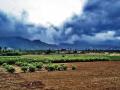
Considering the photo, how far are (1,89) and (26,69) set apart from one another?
2564 cm

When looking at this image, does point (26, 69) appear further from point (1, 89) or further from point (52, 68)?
point (1, 89)

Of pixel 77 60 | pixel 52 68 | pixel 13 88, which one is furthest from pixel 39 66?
pixel 77 60

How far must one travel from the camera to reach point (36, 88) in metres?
30.4

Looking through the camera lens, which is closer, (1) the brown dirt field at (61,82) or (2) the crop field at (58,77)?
(1) the brown dirt field at (61,82)

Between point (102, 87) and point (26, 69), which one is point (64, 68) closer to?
point (26, 69)

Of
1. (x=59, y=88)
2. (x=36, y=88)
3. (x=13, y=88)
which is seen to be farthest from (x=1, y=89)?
(x=59, y=88)

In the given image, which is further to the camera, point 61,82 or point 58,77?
point 58,77

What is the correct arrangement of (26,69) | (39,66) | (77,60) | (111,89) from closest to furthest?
(111,89) < (26,69) < (39,66) < (77,60)

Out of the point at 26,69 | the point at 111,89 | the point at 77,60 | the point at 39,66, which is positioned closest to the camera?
the point at 111,89

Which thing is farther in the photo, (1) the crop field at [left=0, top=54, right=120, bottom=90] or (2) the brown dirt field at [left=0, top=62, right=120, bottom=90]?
(1) the crop field at [left=0, top=54, right=120, bottom=90]

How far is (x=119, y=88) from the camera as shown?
1152 inches

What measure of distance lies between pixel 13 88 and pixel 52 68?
2756cm

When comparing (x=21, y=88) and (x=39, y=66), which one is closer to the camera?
(x=21, y=88)

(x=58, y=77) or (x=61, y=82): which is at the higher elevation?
(x=58, y=77)
